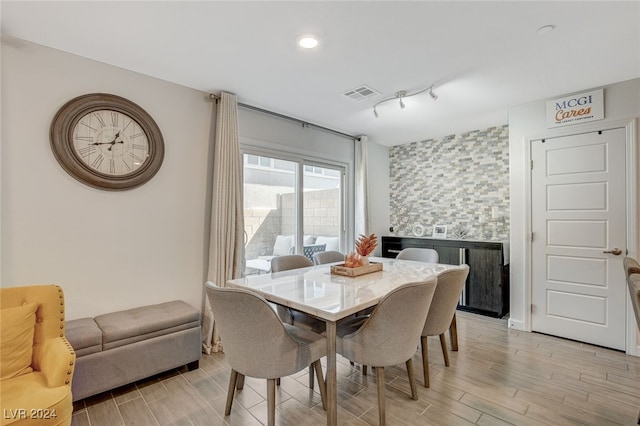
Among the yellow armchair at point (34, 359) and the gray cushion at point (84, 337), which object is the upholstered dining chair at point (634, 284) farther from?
the gray cushion at point (84, 337)

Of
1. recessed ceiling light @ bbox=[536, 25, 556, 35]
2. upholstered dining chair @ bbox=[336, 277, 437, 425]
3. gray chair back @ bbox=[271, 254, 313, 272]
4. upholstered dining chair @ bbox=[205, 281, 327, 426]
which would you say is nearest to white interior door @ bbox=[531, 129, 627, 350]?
recessed ceiling light @ bbox=[536, 25, 556, 35]

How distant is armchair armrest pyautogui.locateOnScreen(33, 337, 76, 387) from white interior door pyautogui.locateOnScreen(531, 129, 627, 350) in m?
4.21

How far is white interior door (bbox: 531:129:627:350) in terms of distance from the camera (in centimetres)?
295

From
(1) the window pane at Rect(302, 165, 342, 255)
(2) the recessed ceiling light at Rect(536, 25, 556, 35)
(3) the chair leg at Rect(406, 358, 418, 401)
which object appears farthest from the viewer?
(1) the window pane at Rect(302, 165, 342, 255)

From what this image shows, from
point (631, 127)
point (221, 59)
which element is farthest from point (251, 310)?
point (631, 127)

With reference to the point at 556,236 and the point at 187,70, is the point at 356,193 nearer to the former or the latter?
the point at 556,236

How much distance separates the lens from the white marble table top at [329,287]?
5.63 ft

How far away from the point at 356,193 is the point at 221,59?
2896 millimetres

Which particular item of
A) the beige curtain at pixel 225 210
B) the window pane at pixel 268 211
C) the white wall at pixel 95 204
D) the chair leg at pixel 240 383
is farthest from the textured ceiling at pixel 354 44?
the chair leg at pixel 240 383

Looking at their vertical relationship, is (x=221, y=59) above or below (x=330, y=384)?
above

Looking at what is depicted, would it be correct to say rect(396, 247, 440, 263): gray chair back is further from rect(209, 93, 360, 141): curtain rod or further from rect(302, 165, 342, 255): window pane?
rect(209, 93, 360, 141): curtain rod

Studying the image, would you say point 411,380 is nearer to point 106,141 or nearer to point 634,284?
point 634,284

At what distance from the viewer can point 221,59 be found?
2465mm

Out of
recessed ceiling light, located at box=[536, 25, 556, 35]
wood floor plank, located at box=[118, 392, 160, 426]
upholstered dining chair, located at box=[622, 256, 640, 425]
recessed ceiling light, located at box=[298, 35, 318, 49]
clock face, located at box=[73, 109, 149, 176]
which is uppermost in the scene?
recessed ceiling light, located at box=[536, 25, 556, 35]
